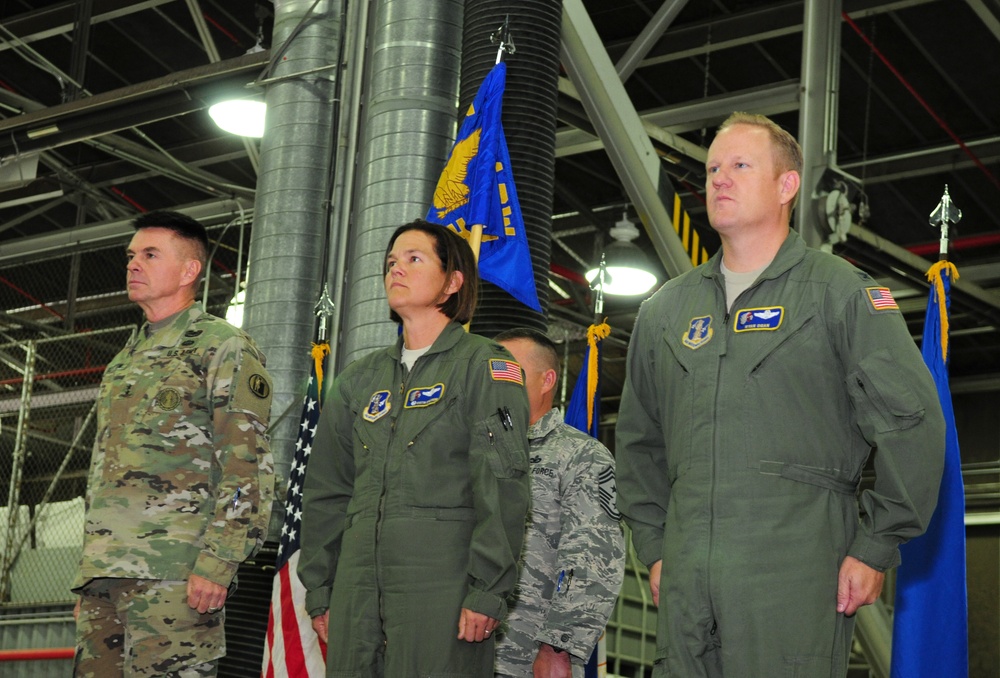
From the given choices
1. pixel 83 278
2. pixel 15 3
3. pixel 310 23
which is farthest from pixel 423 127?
pixel 83 278

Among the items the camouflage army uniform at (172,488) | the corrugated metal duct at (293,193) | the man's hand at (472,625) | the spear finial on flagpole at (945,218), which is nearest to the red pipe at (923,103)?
the corrugated metal duct at (293,193)

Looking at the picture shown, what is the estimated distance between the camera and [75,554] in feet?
34.4

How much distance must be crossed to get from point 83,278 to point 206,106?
29.1 feet

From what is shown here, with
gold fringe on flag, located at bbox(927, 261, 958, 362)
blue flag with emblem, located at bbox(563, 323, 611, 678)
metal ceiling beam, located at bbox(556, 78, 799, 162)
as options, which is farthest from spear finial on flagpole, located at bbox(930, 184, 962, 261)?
metal ceiling beam, located at bbox(556, 78, 799, 162)

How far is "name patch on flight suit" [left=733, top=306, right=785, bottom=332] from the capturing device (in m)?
2.88

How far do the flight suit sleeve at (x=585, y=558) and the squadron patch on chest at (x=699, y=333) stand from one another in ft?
4.20

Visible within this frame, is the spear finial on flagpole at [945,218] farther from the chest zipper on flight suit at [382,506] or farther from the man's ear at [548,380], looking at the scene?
the chest zipper on flight suit at [382,506]

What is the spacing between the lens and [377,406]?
3.52m

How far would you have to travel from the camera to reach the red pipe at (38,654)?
782 centimetres

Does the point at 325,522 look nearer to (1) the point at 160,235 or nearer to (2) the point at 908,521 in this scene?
(1) the point at 160,235

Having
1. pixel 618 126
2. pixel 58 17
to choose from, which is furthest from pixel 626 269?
pixel 618 126

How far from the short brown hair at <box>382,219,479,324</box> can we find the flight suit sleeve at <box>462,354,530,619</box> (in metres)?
0.20

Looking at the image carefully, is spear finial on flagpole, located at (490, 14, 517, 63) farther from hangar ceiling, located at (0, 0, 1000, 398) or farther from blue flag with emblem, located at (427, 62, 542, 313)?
hangar ceiling, located at (0, 0, 1000, 398)

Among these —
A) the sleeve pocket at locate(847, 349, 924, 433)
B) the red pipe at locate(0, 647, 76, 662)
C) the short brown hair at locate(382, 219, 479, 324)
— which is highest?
the short brown hair at locate(382, 219, 479, 324)
